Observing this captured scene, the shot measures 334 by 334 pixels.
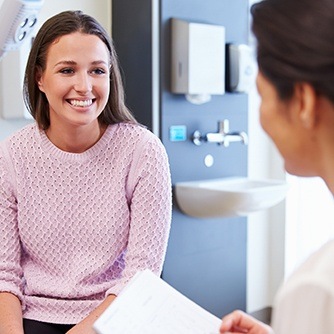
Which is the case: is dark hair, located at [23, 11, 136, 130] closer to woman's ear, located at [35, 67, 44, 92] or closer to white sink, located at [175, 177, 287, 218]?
woman's ear, located at [35, 67, 44, 92]

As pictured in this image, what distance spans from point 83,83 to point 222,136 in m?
1.24

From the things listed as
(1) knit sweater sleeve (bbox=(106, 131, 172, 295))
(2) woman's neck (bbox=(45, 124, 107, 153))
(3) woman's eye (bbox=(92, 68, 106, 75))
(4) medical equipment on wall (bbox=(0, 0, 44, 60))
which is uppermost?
(4) medical equipment on wall (bbox=(0, 0, 44, 60))

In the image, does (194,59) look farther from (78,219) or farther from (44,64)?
(78,219)

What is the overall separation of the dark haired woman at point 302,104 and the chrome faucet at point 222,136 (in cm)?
187

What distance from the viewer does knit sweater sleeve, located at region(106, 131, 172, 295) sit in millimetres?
1585

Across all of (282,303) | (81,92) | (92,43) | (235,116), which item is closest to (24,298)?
(81,92)

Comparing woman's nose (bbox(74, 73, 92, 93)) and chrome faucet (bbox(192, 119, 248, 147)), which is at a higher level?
woman's nose (bbox(74, 73, 92, 93))

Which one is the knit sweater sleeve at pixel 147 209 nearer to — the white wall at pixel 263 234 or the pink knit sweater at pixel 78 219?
the pink knit sweater at pixel 78 219

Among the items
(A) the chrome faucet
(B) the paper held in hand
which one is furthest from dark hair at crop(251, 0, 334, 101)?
(A) the chrome faucet

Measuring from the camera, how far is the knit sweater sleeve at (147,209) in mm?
1585

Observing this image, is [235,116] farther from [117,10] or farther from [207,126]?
[117,10]

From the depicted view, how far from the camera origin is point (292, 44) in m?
0.72

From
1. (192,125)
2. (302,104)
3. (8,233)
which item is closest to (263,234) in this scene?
(192,125)

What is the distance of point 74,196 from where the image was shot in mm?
1622
